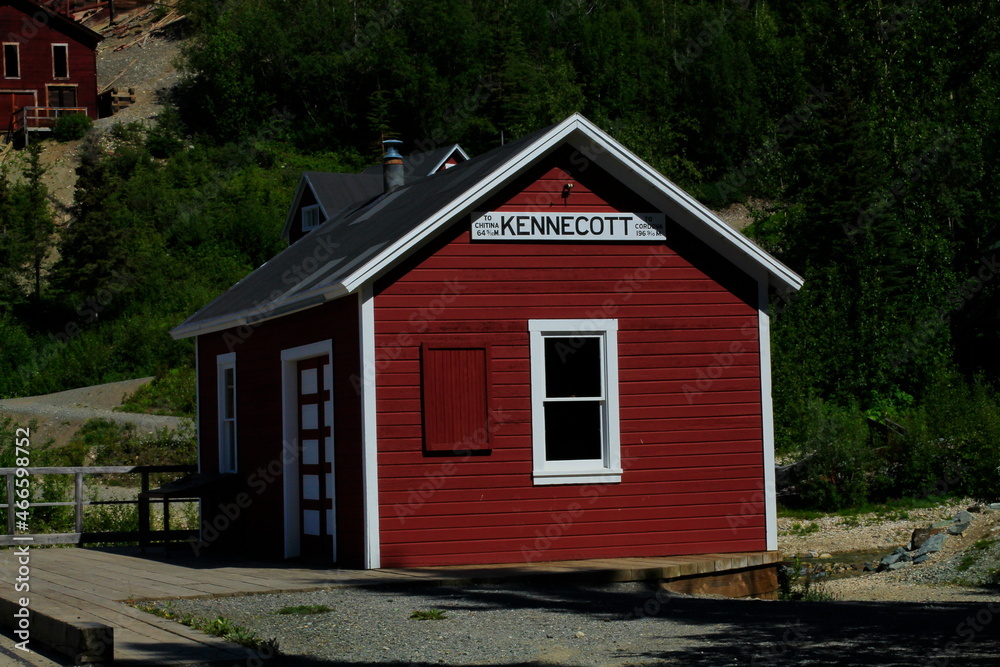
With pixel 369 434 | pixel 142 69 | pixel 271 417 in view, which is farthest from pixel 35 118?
pixel 369 434

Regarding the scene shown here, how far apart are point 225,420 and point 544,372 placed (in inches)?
242

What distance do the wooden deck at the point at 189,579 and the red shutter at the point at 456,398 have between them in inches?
55.1

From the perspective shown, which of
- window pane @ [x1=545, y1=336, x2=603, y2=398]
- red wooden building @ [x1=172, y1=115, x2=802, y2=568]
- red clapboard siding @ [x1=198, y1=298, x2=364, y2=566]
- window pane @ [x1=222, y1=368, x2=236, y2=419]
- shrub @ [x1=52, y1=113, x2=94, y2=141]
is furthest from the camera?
shrub @ [x1=52, y1=113, x2=94, y2=141]

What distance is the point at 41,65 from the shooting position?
2557 inches

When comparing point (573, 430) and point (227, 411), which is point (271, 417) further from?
point (573, 430)

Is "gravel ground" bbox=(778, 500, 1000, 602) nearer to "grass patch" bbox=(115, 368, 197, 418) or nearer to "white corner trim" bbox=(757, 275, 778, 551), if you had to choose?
"white corner trim" bbox=(757, 275, 778, 551)

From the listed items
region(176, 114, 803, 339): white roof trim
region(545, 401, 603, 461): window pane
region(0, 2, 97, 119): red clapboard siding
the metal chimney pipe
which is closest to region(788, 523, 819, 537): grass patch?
region(176, 114, 803, 339): white roof trim

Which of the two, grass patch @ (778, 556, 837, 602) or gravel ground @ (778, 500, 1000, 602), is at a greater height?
grass patch @ (778, 556, 837, 602)

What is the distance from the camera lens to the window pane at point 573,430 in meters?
13.8

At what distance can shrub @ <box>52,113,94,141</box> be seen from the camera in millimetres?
63219

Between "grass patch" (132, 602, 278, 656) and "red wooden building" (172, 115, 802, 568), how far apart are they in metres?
3.61

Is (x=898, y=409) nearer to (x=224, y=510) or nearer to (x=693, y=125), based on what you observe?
(x=224, y=510)

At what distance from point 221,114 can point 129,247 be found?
59.9 ft

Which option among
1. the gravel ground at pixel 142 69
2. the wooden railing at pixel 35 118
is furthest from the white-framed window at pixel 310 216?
the gravel ground at pixel 142 69
